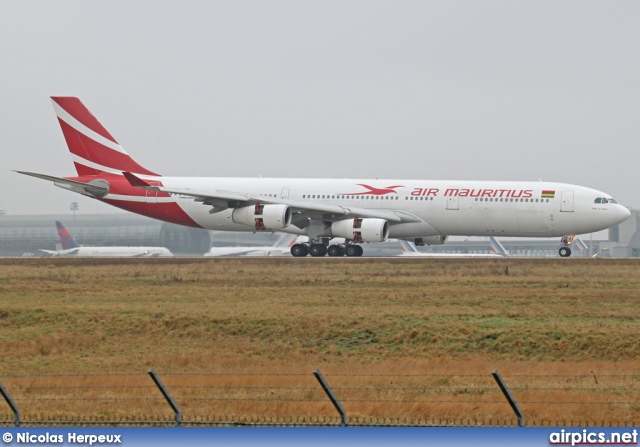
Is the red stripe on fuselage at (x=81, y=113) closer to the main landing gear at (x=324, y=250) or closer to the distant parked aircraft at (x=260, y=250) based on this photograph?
the main landing gear at (x=324, y=250)

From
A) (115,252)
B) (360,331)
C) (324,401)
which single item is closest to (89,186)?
(360,331)

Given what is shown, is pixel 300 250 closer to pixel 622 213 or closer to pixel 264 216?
pixel 264 216

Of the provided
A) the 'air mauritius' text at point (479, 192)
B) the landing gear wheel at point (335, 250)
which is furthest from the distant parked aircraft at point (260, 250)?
the 'air mauritius' text at point (479, 192)

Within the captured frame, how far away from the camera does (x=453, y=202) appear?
164ft

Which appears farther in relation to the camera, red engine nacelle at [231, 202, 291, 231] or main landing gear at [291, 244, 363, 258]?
main landing gear at [291, 244, 363, 258]

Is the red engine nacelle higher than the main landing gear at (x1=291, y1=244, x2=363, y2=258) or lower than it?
higher

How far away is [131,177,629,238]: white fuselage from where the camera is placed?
49125 millimetres

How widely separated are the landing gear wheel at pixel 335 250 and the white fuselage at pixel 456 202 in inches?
80.6

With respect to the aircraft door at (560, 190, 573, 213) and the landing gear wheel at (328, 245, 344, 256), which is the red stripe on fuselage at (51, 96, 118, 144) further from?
the aircraft door at (560, 190, 573, 213)

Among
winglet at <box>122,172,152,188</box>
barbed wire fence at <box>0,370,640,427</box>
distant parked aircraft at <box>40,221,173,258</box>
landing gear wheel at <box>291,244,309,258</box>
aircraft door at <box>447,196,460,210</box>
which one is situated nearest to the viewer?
barbed wire fence at <box>0,370,640,427</box>

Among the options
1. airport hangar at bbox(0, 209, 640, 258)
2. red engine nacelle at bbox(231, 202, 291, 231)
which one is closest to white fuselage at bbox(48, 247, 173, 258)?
airport hangar at bbox(0, 209, 640, 258)

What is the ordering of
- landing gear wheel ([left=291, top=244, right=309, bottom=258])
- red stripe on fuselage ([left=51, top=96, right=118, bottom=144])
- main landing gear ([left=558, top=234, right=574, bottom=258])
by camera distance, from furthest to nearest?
red stripe on fuselage ([left=51, top=96, right=118, bottom=144])
landing gear wheel ([left=291, top=244, right=309, bottom=258])
main landing gear ([left=558, top=234, right=574, bottom=258])

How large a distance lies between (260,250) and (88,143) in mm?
47264

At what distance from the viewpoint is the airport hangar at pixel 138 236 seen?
104688 millimetres
